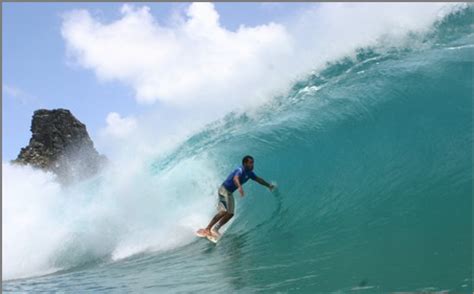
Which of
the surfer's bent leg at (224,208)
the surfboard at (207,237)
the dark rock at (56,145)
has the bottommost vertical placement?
the surfboard at (207,237)

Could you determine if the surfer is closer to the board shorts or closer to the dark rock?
the board shorts

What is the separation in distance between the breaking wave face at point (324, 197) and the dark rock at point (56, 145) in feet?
110

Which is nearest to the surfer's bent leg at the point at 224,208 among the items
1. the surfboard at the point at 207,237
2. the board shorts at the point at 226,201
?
the board shorts at the point at 226,201

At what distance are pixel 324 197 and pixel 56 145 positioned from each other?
43.7 metres

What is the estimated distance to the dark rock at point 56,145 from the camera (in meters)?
47.5

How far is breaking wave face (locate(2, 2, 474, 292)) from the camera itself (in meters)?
5.79

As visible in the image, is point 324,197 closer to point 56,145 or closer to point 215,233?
point 215,233

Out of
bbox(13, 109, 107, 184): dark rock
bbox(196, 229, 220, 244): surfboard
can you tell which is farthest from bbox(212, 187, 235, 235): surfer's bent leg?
bbox(13, 109, 107, 184): dark rock

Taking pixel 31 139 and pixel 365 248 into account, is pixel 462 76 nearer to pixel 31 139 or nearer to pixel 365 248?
pixel 365 248

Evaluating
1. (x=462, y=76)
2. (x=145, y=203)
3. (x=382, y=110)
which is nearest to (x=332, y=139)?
(x=382, y=110)

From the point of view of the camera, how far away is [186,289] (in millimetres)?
5707

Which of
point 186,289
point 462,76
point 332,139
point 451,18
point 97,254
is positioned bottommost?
point 186,289

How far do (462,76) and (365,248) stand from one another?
22.1ft

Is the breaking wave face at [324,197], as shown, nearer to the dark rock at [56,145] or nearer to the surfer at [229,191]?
the surfer at [229,191]
